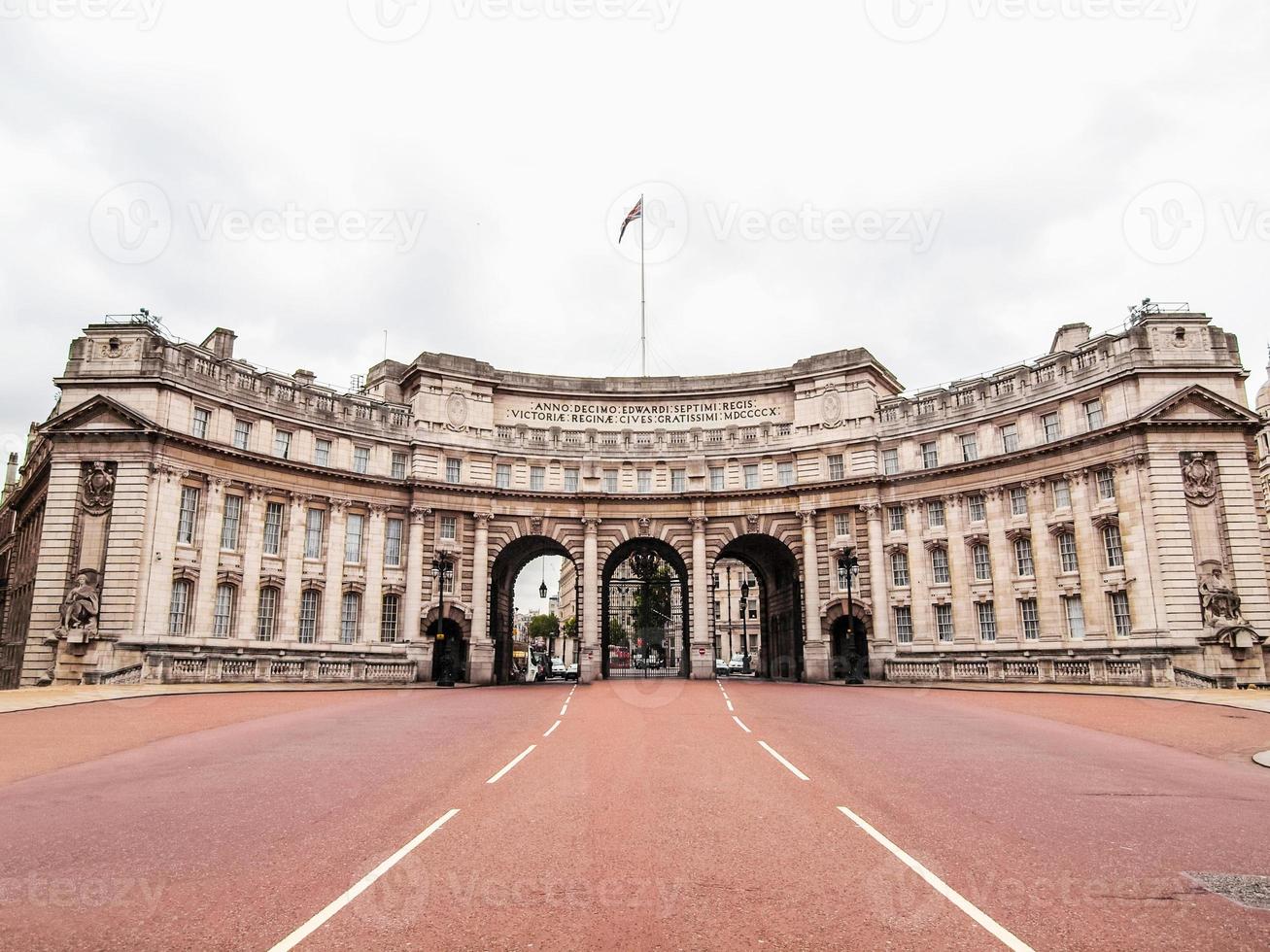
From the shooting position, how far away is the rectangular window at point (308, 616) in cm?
4409

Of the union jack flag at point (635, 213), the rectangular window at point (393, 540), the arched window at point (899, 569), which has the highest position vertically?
the union jack flag at point (635, 213)

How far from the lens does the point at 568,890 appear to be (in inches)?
267

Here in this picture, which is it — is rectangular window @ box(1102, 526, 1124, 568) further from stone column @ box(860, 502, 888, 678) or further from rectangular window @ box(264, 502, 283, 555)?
rectangular window @ box(264, 502, 283, 555)

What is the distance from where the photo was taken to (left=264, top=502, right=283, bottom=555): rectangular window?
43494mm

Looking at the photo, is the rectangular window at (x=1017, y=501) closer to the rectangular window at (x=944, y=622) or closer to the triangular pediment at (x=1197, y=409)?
the rectangular window at (x=944, y=622)

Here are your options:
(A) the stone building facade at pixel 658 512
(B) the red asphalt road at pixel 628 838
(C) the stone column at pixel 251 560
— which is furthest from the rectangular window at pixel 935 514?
(C) the stone column at pixel 251 560

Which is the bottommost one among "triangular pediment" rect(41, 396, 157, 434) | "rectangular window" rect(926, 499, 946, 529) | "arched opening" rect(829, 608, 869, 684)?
"arched opening" rect(829, 608, 869, 684)


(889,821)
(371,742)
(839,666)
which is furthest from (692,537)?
(889,821)

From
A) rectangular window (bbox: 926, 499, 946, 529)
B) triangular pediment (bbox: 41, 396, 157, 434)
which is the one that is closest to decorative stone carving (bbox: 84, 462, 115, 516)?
triangular pediment (bbox: 41, 396, 157, 434)

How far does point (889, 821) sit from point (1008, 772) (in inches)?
188

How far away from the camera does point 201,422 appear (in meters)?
41.0

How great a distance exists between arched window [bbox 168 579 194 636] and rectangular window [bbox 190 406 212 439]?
721 cm

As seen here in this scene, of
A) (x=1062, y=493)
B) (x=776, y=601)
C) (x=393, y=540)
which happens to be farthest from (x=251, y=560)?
(x=1062, y=493)

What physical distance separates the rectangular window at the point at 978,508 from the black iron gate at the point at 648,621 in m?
17.8
